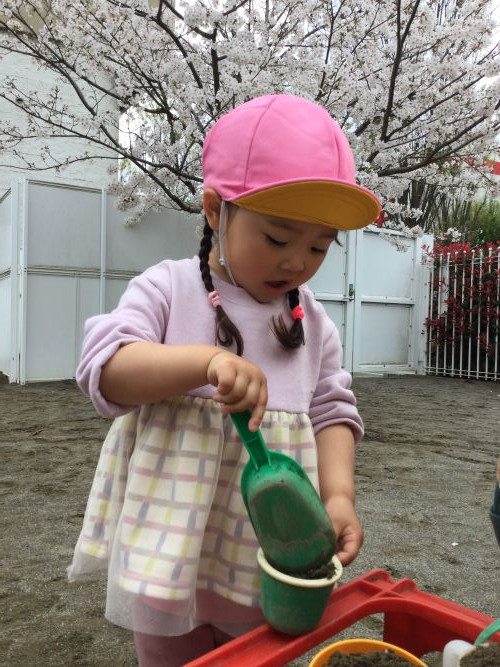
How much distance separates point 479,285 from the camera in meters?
7.97

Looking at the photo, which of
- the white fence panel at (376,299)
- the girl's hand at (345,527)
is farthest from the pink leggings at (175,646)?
the white fence panel at (376,299)

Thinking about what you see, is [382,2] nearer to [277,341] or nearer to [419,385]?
[419,385]

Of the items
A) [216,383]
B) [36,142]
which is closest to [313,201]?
[216,383]

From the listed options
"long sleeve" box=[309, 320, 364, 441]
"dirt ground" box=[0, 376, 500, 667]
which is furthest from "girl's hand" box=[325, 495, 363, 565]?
"dirt ground" box=[0, 376, 500, 667]

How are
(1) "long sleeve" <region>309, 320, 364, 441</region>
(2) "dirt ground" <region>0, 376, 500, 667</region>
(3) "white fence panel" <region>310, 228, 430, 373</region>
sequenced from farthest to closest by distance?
(3) "white fence panel" <region>310, 228, 430, 373</region>
(2) "dirt ground" <region>0, 376, 500, 667</region>
(1) "long sleeve" <region>309, 320, 364, 441</region>

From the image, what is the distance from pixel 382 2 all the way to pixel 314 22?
1.99ft

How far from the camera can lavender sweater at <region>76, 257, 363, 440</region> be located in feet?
2.85

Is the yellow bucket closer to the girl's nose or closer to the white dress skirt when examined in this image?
the white dress skirt

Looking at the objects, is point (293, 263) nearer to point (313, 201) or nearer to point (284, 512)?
point (313, 201)

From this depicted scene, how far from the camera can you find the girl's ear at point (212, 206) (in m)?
0.93

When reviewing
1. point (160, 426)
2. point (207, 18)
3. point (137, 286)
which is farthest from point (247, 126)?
point (207, 18)

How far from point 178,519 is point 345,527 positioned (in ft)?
0.87

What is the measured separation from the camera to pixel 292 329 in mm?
1012

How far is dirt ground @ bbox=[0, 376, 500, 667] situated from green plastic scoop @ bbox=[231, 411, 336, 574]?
0.90 m
